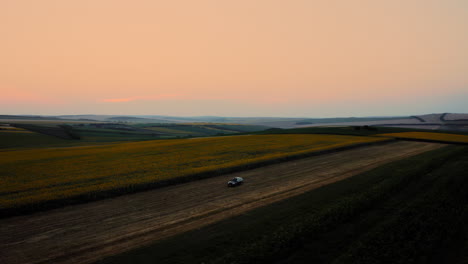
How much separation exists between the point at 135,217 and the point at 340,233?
14.7 metres

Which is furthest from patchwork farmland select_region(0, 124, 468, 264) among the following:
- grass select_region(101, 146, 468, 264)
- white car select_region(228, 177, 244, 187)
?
white car select_region(228, 177, 244, 187)

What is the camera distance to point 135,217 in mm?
19922

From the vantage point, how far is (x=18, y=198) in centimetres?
2238

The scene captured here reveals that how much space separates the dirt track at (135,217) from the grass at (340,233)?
1699 mm

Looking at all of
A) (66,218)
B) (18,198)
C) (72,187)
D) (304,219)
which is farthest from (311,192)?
(18,198)

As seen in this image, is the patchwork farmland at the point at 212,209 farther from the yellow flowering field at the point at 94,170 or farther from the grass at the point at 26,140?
the grass at the point at 26,140

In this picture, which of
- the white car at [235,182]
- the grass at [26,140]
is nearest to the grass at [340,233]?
the white car at [235,182]

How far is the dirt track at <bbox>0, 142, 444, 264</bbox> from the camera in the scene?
15422 millimetres

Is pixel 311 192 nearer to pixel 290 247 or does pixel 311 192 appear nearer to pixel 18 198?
pixel 290 247

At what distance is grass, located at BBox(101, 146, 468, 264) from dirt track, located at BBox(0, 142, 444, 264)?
1699mm

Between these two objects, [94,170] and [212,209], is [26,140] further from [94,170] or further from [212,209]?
[212,209]

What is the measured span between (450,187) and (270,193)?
15.8 m

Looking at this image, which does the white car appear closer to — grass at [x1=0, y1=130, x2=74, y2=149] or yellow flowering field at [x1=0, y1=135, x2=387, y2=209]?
yellow flowering field at [x1=0, y1=135, x2=387, y2=209]

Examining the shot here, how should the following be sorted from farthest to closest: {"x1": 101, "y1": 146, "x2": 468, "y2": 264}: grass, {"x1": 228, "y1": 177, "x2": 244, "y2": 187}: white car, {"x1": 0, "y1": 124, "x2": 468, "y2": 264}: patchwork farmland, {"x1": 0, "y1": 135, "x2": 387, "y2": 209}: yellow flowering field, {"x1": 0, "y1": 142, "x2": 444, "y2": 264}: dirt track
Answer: {"x1": 228, "y1": 177, "x2": 244, "y2": 187}: white car, {"x1": 0, "y1": 135, "x2": 387, "y2": 209}: yellow flowering field, {"x1": 0, "y1": 142, "x2": 444, "y2": 264}: dirt track, {"x1": 0, "y1": 124, "x2": 468, "y2": 264}: patchwork farmland, {"x1": 101, "y1": 146, "x2": 468, "y2": 264}: grass
